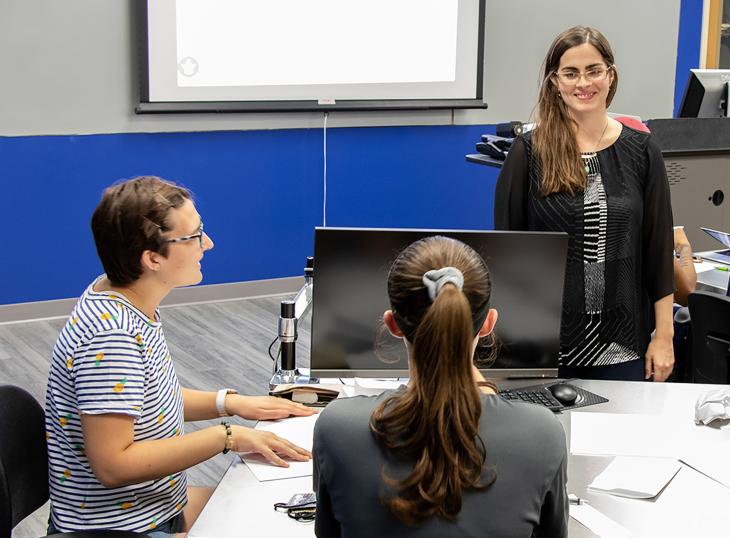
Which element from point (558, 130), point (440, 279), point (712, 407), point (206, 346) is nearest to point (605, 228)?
point (558, 130)

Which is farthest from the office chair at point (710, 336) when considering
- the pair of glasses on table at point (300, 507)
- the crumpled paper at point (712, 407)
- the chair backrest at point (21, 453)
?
the chair backrest at point (21, 453)

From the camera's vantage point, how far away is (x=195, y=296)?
5.47 meters

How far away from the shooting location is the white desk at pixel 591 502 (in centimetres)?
172

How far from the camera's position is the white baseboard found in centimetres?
500

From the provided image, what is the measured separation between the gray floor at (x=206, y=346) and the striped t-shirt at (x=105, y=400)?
167 centimetres

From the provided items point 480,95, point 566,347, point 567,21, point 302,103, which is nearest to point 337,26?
point 302,103

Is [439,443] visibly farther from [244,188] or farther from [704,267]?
[244,188]

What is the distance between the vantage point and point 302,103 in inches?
217

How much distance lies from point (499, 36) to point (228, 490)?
4752mm

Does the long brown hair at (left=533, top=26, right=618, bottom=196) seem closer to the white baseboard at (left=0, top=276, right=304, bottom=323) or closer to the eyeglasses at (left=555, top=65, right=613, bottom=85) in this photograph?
the eyeglasses at (left=555, top=65, right=613, bottom=85)

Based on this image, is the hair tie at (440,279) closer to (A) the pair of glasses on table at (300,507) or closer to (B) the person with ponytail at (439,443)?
(B) the person with ponytail at (439,443)

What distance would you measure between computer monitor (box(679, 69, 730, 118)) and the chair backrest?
362 cm

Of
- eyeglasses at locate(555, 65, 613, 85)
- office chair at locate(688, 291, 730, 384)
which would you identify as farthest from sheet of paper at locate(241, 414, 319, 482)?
office chair at locate(688, 291, 730, 384)

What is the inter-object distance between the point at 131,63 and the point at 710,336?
131 inches
